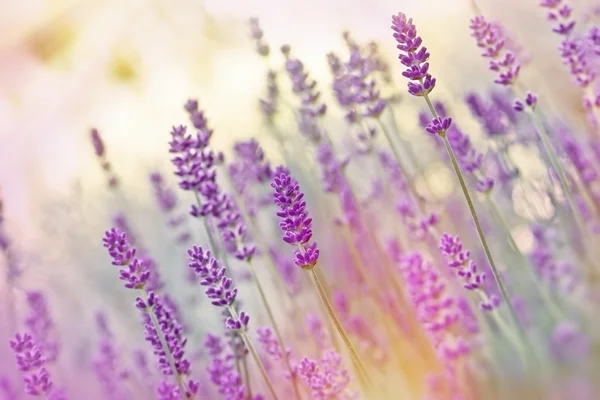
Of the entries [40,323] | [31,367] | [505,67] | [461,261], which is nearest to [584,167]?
[505,67]

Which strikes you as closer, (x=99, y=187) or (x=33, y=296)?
(x=33, y=296)

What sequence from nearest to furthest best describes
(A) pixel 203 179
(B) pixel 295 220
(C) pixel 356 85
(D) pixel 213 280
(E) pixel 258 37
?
1. (B) pixel 295 220
2. (D) pixel 213 280
3. (A) pixel 203 179
4. (C) pixel 356 85
5. (E) pixel 258 37

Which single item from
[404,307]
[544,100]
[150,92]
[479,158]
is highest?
[150,92]

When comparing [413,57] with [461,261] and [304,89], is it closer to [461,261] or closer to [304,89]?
[461,261]

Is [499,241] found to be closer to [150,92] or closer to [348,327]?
[348,327]

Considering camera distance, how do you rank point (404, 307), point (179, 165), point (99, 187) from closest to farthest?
point (179, 165) < point (404, 307) < point (99, 187)

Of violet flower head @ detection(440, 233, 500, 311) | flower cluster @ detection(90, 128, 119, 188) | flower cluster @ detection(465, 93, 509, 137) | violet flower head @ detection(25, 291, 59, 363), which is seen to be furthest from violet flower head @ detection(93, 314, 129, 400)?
flower cluster @ detection(465, 93, 509, 137)

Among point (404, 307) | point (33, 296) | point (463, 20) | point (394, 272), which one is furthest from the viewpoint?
point (463, 20)

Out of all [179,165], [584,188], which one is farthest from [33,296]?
[584,188]
